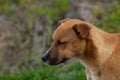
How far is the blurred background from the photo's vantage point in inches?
458

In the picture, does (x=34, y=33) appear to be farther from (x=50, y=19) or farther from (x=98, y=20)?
(x=98, y=20)

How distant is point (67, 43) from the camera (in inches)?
275

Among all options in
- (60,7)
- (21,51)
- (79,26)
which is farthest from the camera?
(60,7)

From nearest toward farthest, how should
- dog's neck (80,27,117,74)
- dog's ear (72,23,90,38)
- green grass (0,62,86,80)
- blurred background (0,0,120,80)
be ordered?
dog's ear (72,23,90,38)
dog's neck (80,27,117,74)
green grass (0,62,86,80)
blurred background (0,0,120,80)

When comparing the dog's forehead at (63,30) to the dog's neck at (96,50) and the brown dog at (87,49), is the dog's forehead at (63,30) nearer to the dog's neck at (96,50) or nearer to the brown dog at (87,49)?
the brown dog at (87,49)

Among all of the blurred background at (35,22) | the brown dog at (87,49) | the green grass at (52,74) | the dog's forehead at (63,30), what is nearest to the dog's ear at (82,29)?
the brown dog at (87,49)

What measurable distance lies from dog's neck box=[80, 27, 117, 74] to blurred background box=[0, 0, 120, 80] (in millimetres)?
4033

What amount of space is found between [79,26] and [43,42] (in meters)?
5.07

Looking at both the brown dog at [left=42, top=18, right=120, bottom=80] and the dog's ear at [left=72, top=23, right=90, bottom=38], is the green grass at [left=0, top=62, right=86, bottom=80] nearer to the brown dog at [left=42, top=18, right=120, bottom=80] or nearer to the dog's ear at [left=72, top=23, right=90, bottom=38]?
the brown dog at [left=42, top=18, right=120, bottom=80]

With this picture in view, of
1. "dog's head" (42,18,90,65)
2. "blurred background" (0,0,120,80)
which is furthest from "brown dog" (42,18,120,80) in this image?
"blurred background" (0,0,120,80)

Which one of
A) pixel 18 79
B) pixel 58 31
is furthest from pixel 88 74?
pixel 18 79

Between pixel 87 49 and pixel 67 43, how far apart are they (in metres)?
0.29

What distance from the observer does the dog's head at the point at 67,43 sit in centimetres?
698

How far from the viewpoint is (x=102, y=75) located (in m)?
7.05
